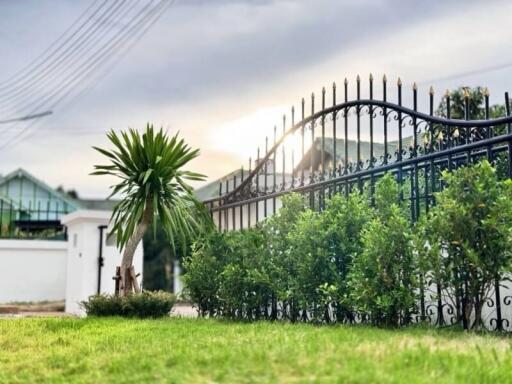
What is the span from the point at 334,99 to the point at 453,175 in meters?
2.51

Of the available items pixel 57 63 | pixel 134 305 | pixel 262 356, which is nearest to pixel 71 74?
pixel 57 63

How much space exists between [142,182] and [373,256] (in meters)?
3.78

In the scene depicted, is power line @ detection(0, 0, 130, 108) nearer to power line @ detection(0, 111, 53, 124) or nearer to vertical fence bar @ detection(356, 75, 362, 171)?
power line @ detection(0, 111, 53, 124)

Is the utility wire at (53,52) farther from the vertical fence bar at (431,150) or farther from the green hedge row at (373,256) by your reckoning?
the vertical fence bar at (431,150)

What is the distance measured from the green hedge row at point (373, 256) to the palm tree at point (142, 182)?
1165 millimetres

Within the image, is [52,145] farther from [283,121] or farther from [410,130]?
[410,130]

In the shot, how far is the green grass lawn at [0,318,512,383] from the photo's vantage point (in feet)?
10.4

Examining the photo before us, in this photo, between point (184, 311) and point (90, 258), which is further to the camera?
point (90, 258)

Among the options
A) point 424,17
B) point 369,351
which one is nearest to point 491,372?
point 369,351

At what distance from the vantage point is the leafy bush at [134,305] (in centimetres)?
732

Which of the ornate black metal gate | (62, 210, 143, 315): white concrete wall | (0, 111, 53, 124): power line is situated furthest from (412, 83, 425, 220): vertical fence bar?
(0, 111, 53, 124): power line

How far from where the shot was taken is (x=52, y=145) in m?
17.6

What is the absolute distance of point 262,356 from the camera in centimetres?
352

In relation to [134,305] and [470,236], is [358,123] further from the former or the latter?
[134,305]
